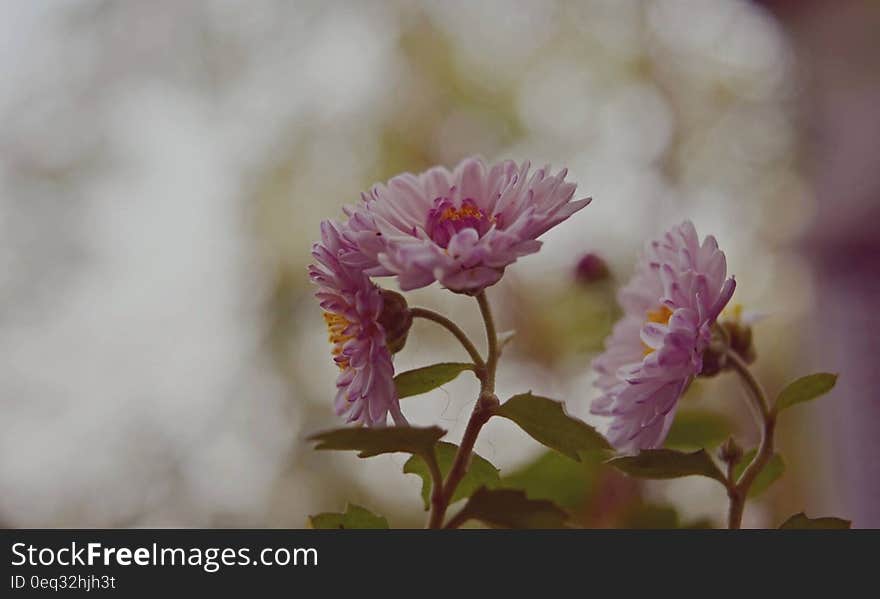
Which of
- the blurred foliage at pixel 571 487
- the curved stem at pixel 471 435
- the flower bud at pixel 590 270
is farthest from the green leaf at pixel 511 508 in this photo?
the flower bud at pixel 590 270

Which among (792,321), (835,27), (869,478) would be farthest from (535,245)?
(792,321)

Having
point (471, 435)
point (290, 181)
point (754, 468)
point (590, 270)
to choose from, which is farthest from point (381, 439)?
point (290, 181)

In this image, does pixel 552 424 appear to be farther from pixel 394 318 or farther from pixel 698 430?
pixel 698 430

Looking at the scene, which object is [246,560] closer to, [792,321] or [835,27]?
[835,27]

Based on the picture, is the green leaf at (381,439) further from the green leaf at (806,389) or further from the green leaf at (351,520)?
the green leaf at (806,389)

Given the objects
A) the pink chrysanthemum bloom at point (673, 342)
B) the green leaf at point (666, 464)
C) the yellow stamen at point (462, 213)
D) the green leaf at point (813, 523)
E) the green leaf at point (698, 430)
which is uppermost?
the yellow stamen at point (462, 213)

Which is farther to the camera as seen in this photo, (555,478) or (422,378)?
(555,478)

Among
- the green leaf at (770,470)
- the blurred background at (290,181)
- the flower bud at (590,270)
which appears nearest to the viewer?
the green leaf at (770,470)
